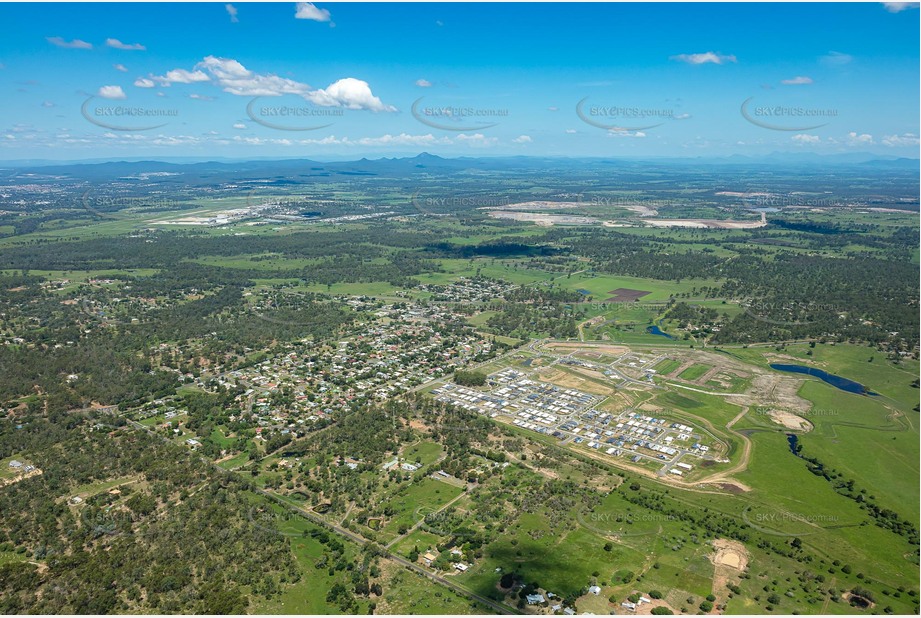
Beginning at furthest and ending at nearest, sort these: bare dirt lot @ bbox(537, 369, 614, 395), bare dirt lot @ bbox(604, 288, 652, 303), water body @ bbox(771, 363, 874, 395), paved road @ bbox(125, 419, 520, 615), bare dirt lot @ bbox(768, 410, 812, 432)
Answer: bare dirt lot @ bbox(604, 288, 652, 303)
water body @ bbox(771, 363, 874, 395)
bare dirt lot @ bbox(537, 369, 614, 395)
bare dirt lot @ bbox(768, 410, 812, 432)
paved road @ bbox(125, 419, 520, 615)

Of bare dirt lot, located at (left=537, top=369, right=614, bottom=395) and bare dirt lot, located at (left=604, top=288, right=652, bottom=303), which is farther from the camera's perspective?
bare dirt lot, located at (left=604, top=288, right=652, bottom=303)

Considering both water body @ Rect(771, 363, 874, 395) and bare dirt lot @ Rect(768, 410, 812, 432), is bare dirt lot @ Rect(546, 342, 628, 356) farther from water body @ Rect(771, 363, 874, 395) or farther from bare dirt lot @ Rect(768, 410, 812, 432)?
bare dirt lot @ Rect(768, 410, 812, 432)

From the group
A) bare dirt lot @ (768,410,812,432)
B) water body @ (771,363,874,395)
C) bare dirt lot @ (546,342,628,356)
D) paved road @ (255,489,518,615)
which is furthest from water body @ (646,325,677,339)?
paved road @ (255,489,518,615)

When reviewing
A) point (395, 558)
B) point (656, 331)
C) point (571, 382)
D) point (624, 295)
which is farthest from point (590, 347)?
point (395, 558)

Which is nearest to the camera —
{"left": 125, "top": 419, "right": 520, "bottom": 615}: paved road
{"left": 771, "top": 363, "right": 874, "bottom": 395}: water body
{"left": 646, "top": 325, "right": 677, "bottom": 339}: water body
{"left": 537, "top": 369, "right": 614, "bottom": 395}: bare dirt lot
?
{"left": 125, "top": 419, "right": 520, "bottom": 615}: paved road

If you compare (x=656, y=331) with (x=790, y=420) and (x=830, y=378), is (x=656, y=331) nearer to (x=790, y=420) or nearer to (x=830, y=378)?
(x=830, y=378)

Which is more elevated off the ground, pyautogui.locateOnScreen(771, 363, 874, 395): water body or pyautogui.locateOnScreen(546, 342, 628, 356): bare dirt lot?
pyautogui.locateOnScreen(546, 342, 628, 356): bare dirt lot

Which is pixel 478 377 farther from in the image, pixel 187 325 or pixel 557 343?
pixel 187 325

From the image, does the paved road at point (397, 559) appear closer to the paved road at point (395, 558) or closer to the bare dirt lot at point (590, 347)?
the paved road at point (395, 558)

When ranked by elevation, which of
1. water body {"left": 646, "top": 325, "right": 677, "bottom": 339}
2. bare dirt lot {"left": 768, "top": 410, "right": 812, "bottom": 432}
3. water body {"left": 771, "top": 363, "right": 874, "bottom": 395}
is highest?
water body {"left": 646, "top": 325, "right": 677, "bottom": 339}
